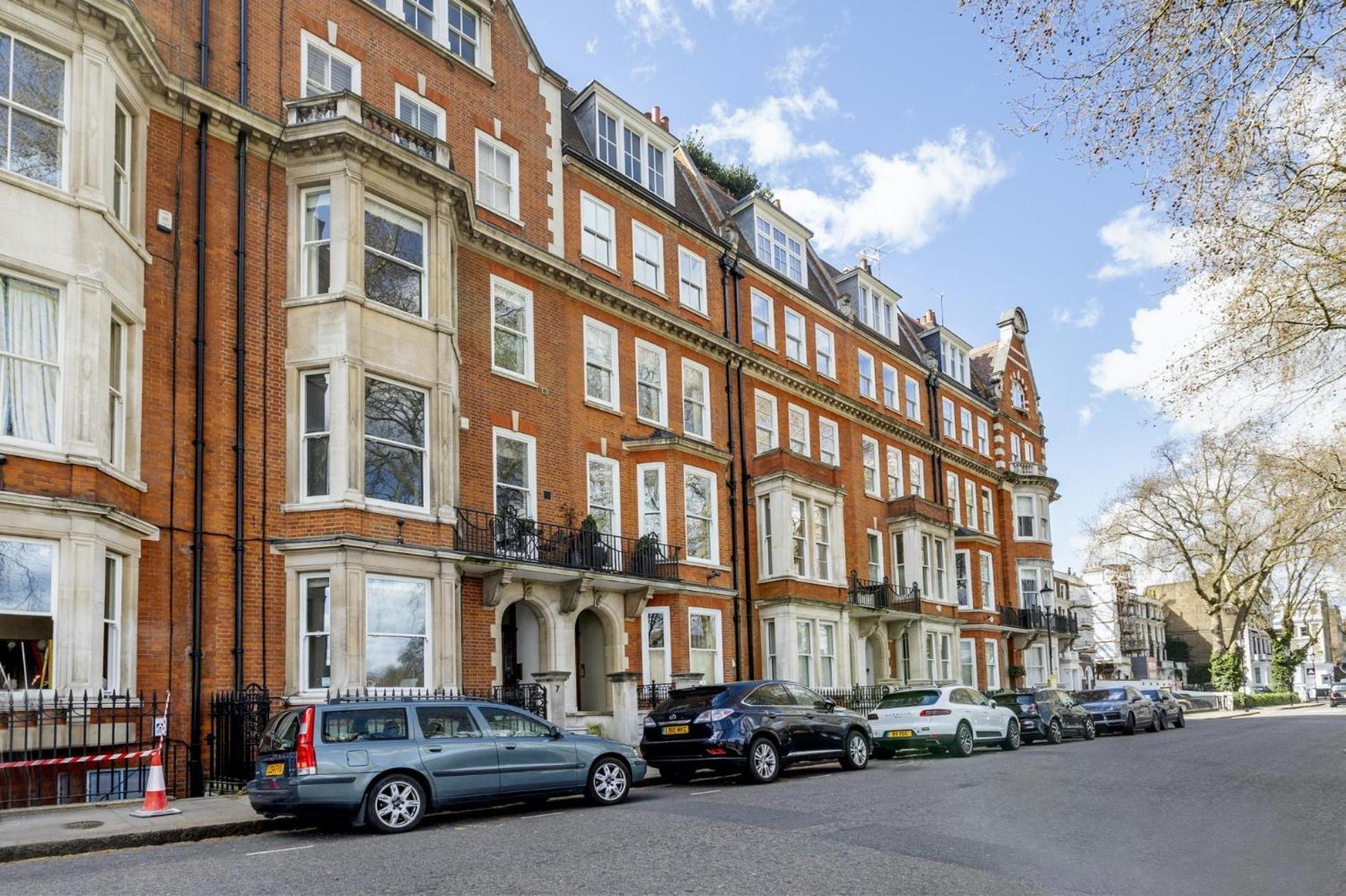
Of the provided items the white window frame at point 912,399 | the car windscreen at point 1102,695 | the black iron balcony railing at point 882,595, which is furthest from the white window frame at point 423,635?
the white window frame at point 912,399

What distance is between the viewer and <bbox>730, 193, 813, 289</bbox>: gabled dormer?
32778mm

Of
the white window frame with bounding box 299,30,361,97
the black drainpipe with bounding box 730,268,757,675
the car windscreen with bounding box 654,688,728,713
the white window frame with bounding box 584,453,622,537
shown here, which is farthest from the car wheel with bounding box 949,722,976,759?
the white window frame with bounding box 299,30,361,97

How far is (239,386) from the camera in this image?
17.1 m

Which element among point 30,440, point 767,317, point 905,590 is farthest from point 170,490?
point 905,590

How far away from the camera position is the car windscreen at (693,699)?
1702 cm

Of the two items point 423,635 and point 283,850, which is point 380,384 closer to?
point 423,635

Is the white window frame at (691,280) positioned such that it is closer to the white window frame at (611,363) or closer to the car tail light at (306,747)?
the white window frame at (611,363)

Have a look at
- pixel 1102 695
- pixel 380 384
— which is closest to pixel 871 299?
pixel 1102 695

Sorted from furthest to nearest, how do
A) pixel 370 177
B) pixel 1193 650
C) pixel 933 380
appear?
pixel 1193 650 → pixel 933 380 → pixel 370 177

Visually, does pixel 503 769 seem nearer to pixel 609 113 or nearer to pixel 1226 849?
pixel 1226 849

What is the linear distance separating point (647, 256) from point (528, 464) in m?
7.47

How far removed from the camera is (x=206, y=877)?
8.90 metres

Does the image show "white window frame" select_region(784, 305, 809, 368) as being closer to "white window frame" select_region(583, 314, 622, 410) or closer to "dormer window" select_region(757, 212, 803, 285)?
"dormer window" select_region(757, 212, 803, 285)

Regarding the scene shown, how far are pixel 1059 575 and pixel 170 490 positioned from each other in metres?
69.2
